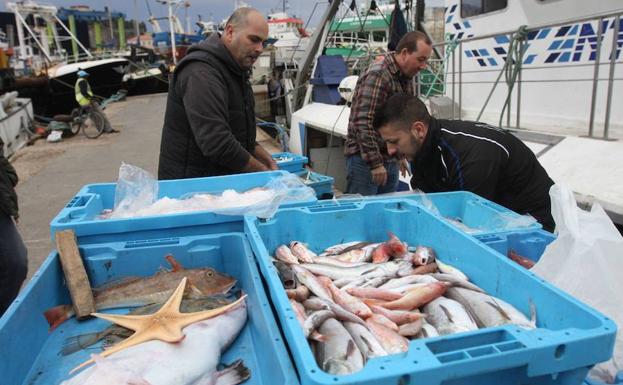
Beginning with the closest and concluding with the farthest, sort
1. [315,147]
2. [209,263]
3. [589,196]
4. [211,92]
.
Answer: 1. [209,263]
2. [211,92]
3. [589,196]
4. [315,147]

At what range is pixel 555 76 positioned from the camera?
5.39 m

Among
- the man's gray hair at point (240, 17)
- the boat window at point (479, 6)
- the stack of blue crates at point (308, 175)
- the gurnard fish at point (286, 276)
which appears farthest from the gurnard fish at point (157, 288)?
the boat window at point (479, 6)

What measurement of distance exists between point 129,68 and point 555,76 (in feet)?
92.8

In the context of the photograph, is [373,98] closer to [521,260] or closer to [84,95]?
[521,260]

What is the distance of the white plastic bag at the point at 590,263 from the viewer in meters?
1.42

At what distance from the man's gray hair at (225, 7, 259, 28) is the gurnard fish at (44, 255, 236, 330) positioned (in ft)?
5.92

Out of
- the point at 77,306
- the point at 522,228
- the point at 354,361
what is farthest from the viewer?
the point at 522,228

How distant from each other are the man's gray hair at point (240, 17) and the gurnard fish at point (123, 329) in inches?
77.0

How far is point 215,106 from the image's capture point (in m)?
2.86

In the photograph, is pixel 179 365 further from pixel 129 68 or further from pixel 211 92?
pixel 129 68

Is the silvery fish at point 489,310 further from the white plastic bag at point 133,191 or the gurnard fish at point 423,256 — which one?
the white plastic bag at point 133,191

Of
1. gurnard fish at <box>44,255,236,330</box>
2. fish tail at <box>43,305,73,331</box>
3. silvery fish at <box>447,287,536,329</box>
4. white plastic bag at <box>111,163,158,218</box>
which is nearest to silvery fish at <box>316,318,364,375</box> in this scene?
silvery fish at <box>447,287,536,329</box>

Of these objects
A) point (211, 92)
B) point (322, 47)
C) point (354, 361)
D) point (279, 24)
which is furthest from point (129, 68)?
point (354, 361)

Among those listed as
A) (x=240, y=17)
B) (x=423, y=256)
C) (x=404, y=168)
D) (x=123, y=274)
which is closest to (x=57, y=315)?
(x=123, y=274)
